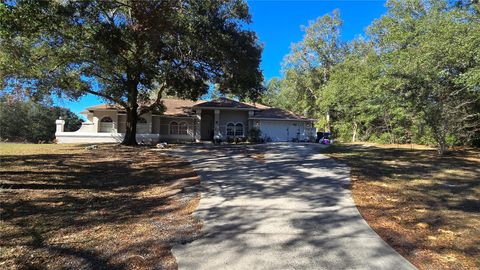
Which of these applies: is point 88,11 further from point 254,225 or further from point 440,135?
point 440,135

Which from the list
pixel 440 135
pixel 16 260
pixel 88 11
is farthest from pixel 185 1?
pixel 440 135

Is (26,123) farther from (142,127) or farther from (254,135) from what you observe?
(254,135)

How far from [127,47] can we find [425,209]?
11.6 meters

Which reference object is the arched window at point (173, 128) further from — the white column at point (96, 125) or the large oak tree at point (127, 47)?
the large oak tree at point (127, 47)

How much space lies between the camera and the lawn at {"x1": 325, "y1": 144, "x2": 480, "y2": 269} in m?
4.82

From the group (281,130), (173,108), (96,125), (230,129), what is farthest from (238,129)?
(96,125)

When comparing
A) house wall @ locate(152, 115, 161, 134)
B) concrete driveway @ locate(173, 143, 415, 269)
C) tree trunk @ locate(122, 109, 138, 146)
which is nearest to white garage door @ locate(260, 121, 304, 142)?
house wall @ locate(152, 115, 161, 134)

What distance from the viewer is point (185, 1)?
1313 centimetres

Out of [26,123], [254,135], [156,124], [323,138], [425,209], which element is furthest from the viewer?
[26,123]

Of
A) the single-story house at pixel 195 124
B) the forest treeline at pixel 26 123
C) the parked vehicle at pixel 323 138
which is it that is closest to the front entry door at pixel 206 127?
the single-story house at pixel 195 124

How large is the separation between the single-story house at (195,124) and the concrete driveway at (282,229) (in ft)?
61.3

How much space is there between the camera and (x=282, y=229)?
220 inches

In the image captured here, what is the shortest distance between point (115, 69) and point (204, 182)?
10956 millimetres

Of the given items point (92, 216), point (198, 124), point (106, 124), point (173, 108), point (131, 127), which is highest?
point (173, 108)
